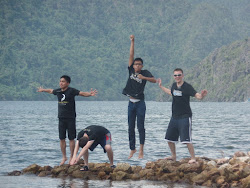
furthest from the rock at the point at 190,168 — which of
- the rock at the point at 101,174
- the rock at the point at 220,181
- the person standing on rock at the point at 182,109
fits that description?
the rock at the point at 101,174

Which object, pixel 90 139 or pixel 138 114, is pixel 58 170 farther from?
pixel 138 114

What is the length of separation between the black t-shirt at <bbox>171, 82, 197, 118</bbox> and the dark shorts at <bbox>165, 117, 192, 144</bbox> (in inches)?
6.5

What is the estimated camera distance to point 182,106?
13.1m

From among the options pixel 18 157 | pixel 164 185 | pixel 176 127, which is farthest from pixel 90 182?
pixel 18 157

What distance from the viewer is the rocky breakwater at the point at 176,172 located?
39.9 ft

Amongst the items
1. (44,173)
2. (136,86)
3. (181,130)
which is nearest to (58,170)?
(44,173)

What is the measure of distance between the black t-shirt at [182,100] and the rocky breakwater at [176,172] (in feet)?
4.57

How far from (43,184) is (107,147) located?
6.68 ft

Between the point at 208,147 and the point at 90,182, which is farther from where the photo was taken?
the point at 208,147

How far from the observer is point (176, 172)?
12930 mm

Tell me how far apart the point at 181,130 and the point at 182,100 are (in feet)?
2.71

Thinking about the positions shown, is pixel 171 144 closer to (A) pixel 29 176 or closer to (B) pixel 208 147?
(A) pixel 29 176

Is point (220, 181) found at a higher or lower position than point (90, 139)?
lower

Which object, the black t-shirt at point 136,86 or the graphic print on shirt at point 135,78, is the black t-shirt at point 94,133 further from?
the graphic print on shirt at point 135,78
